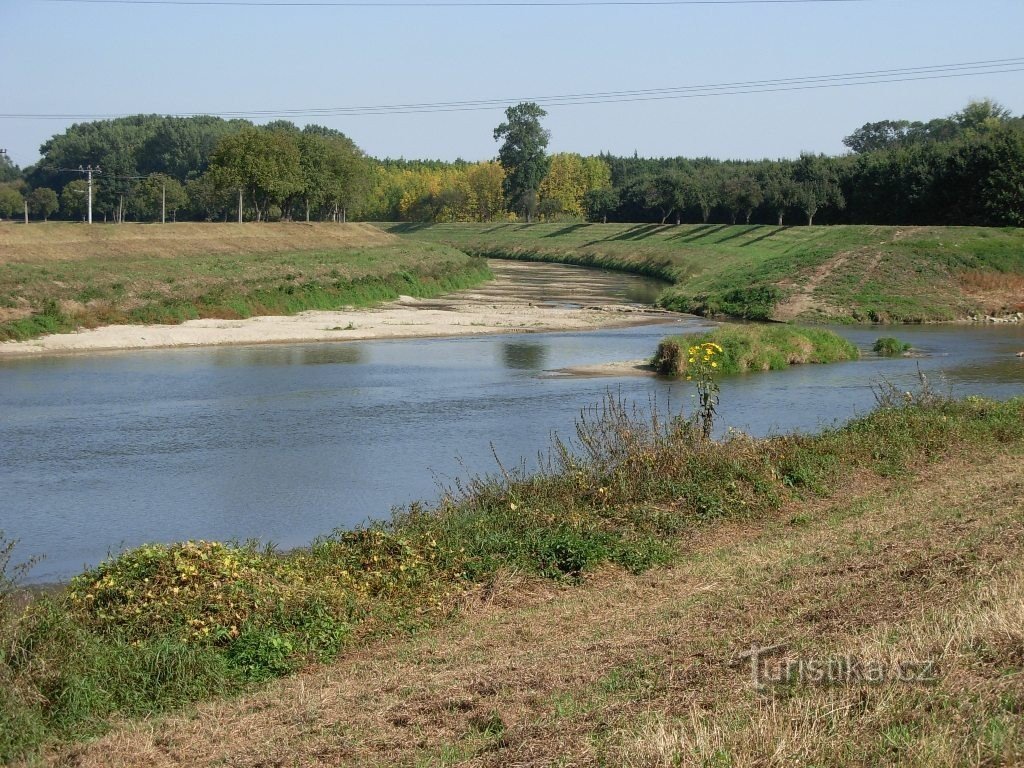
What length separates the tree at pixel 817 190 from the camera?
81.1m

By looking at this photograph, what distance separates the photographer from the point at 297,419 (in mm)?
25250

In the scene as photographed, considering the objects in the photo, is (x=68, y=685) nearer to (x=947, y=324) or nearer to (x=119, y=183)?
(x=947, y=324)

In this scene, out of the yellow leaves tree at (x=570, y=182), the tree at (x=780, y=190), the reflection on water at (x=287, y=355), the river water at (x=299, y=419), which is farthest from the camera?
the yellow leaves tree at (x=570, y=182)

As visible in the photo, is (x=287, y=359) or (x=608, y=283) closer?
(x=287, y=359)

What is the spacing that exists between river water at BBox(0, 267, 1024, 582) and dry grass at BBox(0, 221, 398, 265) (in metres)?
25.6

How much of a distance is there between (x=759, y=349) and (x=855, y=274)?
2431 centimetres

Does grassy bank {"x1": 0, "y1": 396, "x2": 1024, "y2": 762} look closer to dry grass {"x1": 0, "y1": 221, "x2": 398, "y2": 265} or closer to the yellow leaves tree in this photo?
dry grass {"x1": 0, "y1": 221, "x2": 398, "y2": 265}

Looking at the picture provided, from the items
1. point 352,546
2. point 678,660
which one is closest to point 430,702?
point 678,660

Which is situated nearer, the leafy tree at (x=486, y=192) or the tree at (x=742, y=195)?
the tree at (x=742, y=195)

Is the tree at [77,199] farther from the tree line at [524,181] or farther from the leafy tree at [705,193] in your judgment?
the leafy tree at [705,193]

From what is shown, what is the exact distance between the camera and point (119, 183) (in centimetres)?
12062

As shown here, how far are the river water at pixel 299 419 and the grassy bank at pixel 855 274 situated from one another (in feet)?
30.7

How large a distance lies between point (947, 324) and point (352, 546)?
144 feet

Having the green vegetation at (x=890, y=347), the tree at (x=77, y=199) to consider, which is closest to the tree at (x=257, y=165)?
the tree at (x=77, y=199)
